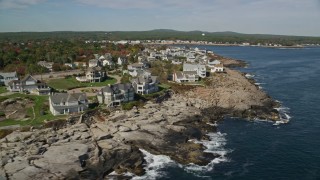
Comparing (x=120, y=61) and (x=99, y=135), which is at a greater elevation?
(x=120, y=61)

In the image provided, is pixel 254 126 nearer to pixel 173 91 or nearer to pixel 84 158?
pixel 173 91

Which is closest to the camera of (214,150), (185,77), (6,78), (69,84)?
(214,150)

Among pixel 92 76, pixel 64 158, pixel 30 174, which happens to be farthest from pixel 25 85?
pixel 30 174

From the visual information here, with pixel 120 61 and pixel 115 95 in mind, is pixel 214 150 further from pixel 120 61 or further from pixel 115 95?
pixel 120 61

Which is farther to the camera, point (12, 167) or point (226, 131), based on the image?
point (226, 131)

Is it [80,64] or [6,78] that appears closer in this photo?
[6,78]

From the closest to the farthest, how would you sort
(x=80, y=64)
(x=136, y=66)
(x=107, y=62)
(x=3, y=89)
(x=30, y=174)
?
(x=30, y=174) → (x=3, y=89) → (x=136, y=66) → (x=80, y=64) → (x=107, y=62)

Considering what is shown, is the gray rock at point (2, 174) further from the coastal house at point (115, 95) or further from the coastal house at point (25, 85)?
the coastal house at point (25, 85)

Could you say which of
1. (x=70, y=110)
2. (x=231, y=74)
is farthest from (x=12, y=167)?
(x=231, y=74)
